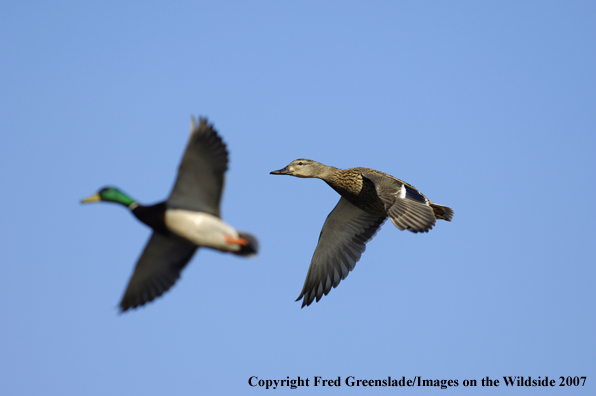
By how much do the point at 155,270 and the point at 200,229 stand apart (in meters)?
1.23

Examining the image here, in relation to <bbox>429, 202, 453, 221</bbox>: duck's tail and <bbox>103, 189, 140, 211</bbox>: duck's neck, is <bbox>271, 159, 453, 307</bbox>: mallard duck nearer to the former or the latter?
<bbox>429, 202, 453, 221</bbox>: duck's tail

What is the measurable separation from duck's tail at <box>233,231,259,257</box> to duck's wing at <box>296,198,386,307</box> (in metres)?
5.08

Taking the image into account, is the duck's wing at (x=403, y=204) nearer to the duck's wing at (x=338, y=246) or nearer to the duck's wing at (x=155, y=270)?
the duck's wing at (x=338, y=246)

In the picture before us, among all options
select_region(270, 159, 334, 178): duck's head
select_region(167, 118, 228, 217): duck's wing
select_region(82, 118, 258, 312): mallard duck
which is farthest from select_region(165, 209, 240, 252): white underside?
select_region(270, 159, 334, 178): duck's head

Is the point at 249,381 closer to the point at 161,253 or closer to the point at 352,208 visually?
the point at 352,208

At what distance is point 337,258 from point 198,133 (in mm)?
5483

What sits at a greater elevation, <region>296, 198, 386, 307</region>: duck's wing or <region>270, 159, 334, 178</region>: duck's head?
<region>270, 159, 334, 178</region>: duck's head

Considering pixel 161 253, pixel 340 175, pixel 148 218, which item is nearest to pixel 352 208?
pixel 340 175

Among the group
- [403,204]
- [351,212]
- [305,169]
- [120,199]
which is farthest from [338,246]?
[120,199]

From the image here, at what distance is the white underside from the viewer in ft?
18.9

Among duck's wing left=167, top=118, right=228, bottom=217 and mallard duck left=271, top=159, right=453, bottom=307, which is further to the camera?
mallard duck left=271, top=159, right=453, bottom=307

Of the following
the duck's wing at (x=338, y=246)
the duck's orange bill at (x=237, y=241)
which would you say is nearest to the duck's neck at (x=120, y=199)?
the duck's orange bill at (x=237, y=241)

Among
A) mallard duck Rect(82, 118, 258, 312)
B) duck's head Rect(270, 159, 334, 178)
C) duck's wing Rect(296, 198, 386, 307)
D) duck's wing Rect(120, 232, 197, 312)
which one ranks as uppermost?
duck's head Rect(270, 159, 334, 178)

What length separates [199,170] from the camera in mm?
5867
